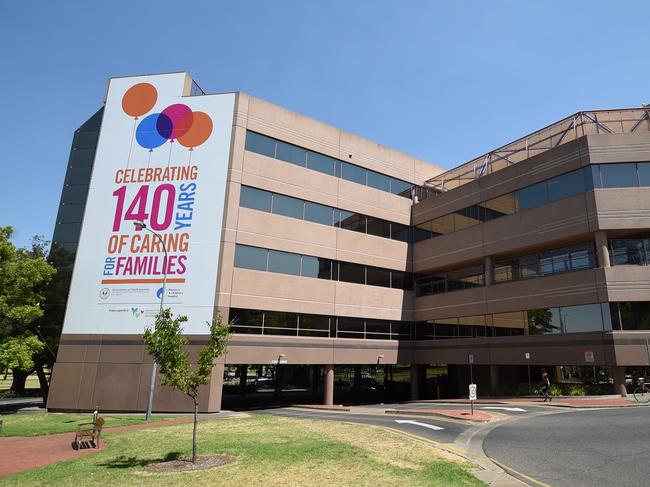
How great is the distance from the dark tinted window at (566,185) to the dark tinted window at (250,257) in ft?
67.4

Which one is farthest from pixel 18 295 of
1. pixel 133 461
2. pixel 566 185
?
pixel 566 185

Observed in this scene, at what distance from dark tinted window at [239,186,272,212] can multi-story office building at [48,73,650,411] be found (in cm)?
12

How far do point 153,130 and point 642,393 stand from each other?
35457mm

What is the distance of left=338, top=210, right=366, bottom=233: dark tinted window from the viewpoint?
35656 millimetres

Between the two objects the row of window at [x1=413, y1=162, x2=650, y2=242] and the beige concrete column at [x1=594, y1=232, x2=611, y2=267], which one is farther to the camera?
the row of window at [x1=413, y1=162, x2=650, y2=242]

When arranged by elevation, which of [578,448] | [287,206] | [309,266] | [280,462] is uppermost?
[287,206]

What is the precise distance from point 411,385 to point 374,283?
32.8 feet

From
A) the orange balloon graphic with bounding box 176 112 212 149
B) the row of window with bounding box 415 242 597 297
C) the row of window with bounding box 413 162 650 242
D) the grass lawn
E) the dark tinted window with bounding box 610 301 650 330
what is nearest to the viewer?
the grass lawn

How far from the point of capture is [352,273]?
3538 cm

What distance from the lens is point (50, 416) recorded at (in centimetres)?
2542

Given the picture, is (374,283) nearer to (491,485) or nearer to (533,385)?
(533,385)

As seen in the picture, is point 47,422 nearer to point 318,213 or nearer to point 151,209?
point 151,209

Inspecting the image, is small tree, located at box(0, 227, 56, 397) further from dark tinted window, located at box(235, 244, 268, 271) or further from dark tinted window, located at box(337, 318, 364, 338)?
dark tinted window, located at box(337, 318, 364, 338)

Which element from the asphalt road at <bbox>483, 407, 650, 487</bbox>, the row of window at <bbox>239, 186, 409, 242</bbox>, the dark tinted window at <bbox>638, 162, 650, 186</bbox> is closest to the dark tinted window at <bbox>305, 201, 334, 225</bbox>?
the row of window at <bbox>239, 186, 409, 242</bbox>
